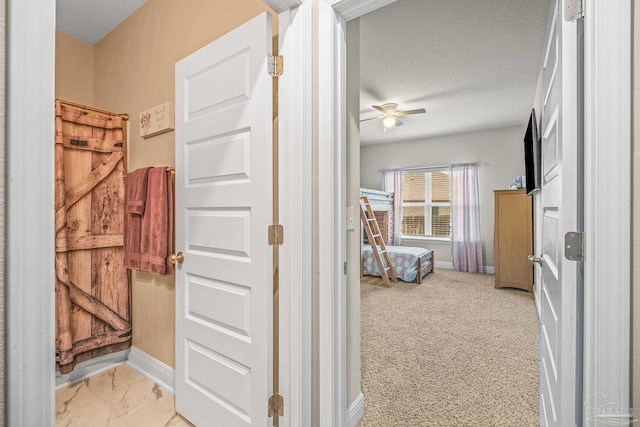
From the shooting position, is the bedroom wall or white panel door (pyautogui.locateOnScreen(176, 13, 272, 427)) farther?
the bedroom wall

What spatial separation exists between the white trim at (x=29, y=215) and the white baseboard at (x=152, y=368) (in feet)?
5.48

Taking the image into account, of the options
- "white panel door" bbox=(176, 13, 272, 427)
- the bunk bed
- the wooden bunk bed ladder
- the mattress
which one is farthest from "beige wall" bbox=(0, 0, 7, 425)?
the mattress

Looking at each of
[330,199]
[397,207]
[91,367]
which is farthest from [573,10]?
[397,207]

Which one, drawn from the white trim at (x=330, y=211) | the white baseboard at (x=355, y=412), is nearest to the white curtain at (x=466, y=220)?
the white baseboard at (x=355, y=412)

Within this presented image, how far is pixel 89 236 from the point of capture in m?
2.15

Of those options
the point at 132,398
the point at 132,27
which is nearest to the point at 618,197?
the point at 132,398

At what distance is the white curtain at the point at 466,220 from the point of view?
227 inches

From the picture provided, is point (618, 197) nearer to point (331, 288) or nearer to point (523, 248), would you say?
point (331, 288)

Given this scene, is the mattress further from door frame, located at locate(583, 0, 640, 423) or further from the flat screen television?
door frame, located at locate(583, 0, 640, 423)

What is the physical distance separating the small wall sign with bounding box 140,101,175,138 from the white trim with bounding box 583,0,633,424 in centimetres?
205

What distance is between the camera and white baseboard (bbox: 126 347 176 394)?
79.1 inches

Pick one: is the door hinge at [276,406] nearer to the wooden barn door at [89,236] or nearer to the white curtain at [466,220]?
the wooden barn door at [89,236]

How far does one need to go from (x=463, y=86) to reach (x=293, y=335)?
362 cm

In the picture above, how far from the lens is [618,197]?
2.39 feet
